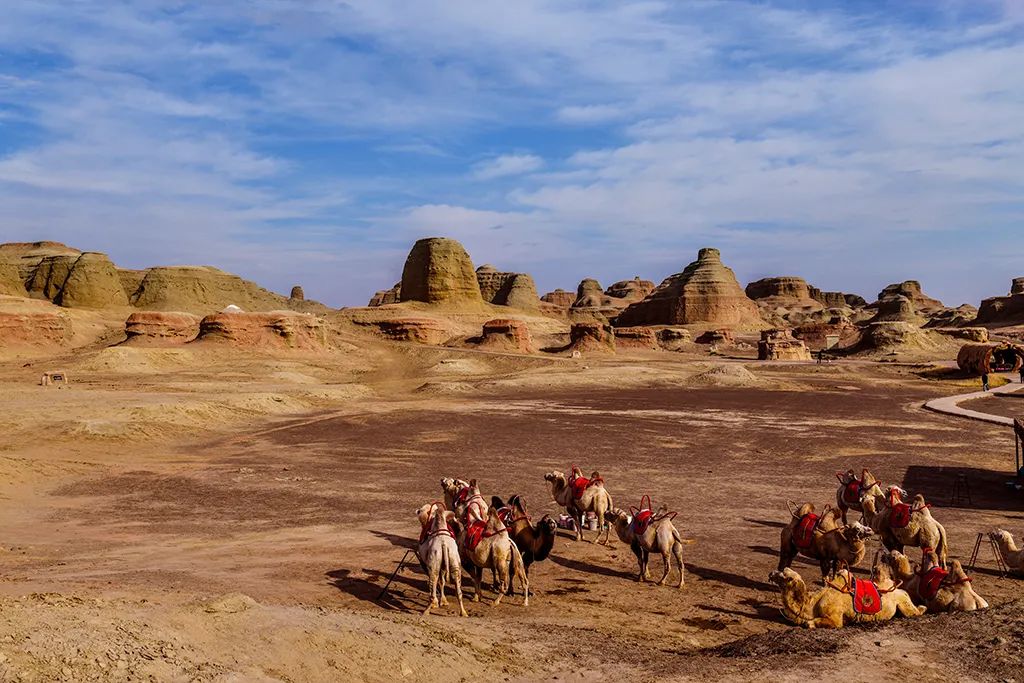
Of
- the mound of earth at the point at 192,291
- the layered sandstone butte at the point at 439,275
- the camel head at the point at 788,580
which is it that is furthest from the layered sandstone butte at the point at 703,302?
the camel head at the point at 788,580

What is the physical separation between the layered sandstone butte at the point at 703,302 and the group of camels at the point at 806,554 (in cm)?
10592

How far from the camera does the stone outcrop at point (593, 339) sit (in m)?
76.4

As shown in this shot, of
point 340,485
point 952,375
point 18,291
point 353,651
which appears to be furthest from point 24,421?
point 18,291

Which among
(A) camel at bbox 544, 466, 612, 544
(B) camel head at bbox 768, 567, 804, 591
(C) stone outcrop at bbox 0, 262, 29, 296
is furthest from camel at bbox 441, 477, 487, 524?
(C) stone outcrop at bbox 0, 262, 29, 296

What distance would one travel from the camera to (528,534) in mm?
12219

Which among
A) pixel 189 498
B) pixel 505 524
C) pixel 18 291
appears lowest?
pixel 189 498

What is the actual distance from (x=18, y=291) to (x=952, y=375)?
104 m

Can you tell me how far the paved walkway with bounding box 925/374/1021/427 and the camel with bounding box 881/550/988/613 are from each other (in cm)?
2290

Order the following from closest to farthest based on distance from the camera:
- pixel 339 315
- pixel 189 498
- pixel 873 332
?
pixel 189 498 < pixel 873 332 < pixel 339 315

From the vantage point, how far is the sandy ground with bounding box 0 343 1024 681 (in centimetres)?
781

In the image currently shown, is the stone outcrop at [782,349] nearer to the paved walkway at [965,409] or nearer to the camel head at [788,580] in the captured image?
the paved walkway at [965,409]

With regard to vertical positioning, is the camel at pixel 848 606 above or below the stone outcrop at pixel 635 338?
below

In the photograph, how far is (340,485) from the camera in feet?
65.7

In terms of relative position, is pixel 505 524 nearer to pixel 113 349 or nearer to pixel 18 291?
pixel 113 349
